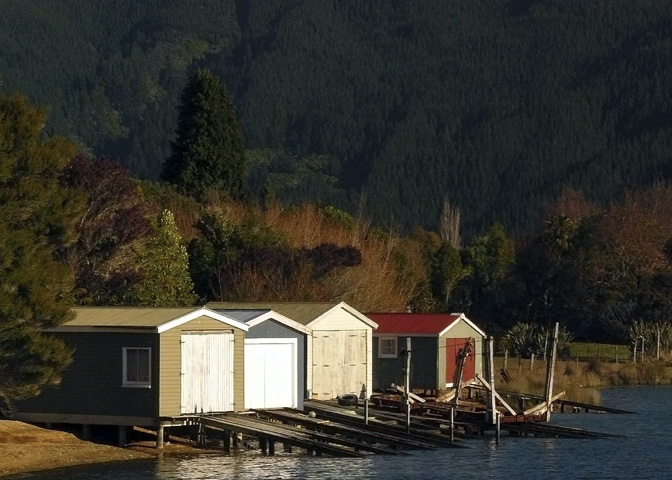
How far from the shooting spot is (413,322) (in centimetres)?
7119

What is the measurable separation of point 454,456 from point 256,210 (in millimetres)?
47469

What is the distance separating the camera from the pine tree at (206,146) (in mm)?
112750

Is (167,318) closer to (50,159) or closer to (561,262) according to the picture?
(50,159)

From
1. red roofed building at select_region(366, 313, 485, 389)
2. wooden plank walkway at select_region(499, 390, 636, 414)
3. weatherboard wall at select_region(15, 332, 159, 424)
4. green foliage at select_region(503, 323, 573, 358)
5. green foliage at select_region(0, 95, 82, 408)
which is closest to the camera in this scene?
green foliage at select_region(0, 95, 82, 408)

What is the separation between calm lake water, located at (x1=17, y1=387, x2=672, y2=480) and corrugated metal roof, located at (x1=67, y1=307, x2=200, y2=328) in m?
4.53

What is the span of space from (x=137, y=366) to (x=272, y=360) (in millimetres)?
6195

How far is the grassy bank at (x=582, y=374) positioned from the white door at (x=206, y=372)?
26.6 meters

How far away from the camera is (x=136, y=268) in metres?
75.2

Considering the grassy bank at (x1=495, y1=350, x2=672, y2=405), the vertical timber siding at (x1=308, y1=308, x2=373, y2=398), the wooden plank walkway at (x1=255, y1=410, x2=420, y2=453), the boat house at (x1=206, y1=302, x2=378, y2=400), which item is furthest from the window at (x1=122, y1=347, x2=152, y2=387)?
the grassy bank at (x1=495, y1=350, x2=672, y2=405)

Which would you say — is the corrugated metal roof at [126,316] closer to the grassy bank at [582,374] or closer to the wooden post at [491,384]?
the wooden post at [491,384]

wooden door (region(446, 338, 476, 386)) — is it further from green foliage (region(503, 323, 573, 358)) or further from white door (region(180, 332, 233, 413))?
green foliage (region(503, 323, 573, 358))

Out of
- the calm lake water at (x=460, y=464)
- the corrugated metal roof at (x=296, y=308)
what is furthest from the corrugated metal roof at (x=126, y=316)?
the corrugated metal roof at (x=296, y=308)

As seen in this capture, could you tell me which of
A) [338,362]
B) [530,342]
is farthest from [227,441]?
[530,342]

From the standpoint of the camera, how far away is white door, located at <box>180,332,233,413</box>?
51.5 metres
